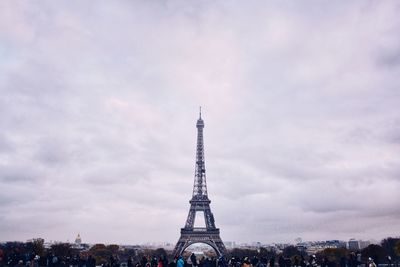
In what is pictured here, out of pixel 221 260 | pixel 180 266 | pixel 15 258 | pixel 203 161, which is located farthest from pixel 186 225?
pixel 180 266

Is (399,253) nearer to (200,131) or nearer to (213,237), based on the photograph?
(213,237)

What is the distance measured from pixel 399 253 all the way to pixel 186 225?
1657 inches

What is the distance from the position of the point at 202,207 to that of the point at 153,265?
2627 inches

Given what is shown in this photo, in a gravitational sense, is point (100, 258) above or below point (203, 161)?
below

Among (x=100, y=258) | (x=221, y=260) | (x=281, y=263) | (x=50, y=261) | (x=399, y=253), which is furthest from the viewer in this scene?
(x=100, y=258)

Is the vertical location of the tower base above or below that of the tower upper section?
below

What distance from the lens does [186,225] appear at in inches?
3856

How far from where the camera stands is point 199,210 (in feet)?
330

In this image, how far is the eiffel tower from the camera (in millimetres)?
95688

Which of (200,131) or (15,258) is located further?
(200,131)

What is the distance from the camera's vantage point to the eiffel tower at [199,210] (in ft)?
314

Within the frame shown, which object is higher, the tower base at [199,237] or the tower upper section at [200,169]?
the tower upper section at [200,169]

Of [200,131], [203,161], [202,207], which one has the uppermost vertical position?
[200,131]

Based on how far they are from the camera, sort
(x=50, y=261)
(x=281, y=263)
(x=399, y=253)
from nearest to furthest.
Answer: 1. (x=281, y=263)
2. (x=50, y=261)
3. (x=399, y=253)
